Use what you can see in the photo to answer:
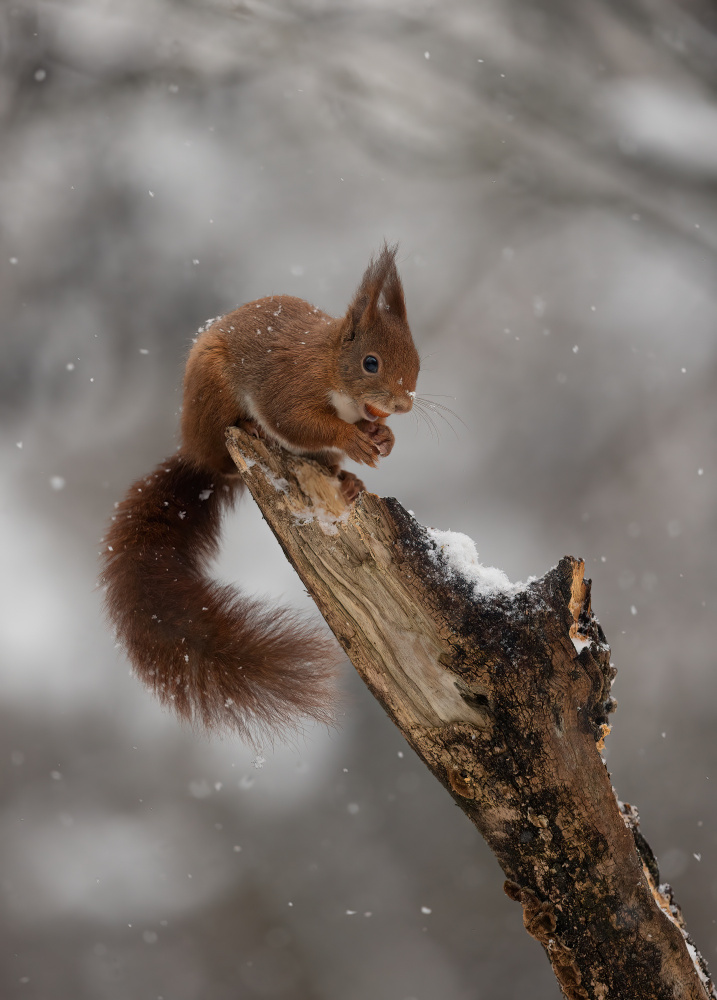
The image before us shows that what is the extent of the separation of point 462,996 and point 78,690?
1.27 m

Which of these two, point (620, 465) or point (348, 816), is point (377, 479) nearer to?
point (620, 465)

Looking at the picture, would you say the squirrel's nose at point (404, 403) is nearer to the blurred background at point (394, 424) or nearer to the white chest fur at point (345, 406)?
the white chest fur at point (345, 406)

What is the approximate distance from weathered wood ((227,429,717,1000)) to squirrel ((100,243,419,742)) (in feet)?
0.91

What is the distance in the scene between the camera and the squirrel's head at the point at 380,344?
113 cm

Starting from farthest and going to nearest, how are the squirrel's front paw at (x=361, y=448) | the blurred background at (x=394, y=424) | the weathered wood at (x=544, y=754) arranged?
the blurred background at (x=394, y=424) → the squirrel's front paw at (x=361, y=448) → the weathered wood at (x=544, y=754)

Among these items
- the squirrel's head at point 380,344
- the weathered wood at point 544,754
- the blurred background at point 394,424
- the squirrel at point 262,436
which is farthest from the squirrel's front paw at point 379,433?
the blurred background at point 394,424

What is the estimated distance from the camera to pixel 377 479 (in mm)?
1886

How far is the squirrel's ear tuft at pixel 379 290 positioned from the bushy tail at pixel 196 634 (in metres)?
0.53

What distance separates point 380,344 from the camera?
1.13 meters

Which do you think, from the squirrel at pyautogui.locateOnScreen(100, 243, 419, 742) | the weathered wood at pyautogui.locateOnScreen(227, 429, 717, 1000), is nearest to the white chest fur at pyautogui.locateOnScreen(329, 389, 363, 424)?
the squirrel at pyautogui.locateOnScreen(100, 243, 419, 742)

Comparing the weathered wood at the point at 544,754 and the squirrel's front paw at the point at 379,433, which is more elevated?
the squirrel's front paw at the point at 379,433

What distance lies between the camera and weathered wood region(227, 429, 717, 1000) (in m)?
0.91

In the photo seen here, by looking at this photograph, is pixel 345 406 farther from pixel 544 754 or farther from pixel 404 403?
pixel 544 754

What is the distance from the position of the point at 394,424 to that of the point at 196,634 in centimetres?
81
